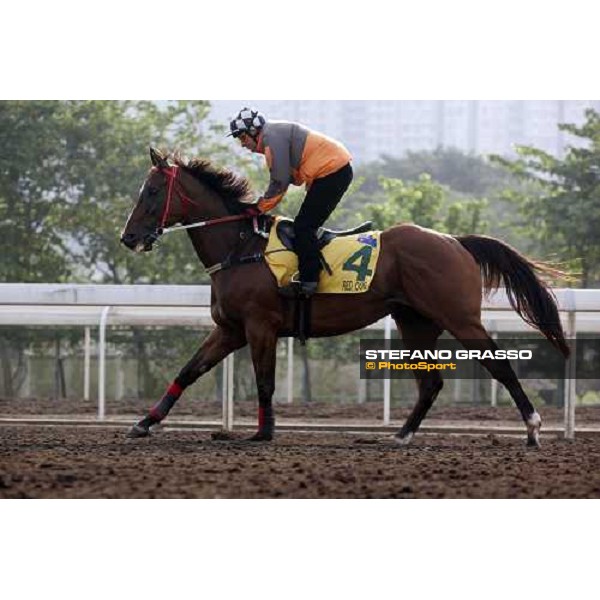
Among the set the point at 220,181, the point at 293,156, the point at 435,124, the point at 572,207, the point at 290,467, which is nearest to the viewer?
the point at 290,467

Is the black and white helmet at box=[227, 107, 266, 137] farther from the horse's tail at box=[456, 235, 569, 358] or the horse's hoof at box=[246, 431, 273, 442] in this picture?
the horse's hoof at box=[246, 431, 273, 442]

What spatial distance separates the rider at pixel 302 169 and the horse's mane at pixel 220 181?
35 centimetres

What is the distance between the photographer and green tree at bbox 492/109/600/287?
20031mm

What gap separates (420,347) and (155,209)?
2.06m

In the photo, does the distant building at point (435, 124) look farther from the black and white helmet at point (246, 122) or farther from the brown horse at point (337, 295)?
the black and white helmet at point (246, 122)

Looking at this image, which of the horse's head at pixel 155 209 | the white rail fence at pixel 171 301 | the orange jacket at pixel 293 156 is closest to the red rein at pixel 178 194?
the horse's head at pixel 155 209

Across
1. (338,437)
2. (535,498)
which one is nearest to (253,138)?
(338,437)

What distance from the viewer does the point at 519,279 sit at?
9211 mm

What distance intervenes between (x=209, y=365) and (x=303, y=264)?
0.96m

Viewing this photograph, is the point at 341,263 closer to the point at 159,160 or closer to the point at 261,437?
the point at 261,437

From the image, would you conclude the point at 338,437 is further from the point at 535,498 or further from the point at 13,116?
the point at 13,116

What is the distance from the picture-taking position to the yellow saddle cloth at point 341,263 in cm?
910

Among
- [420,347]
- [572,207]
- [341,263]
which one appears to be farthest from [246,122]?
[572,207]

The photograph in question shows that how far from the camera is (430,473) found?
24.6 ft
